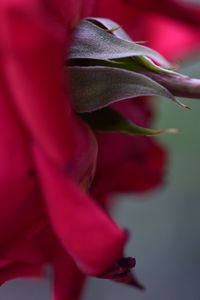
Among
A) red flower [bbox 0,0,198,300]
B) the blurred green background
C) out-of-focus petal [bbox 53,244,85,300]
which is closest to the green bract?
red flower [bbox 0,0,198,300]

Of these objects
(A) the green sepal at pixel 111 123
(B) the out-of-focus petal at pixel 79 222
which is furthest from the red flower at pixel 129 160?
(B) the out-of-focus petal at pixel 79 222

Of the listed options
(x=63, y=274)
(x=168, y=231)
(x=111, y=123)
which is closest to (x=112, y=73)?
(x=111, y=123)

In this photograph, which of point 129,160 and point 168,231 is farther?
point 168,231

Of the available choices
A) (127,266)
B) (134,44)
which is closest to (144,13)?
(134,44)

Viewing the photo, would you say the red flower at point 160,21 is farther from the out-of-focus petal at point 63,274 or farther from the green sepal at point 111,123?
the out-of-focus petal at point 63,274

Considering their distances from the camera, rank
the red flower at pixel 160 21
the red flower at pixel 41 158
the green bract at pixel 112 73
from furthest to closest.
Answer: the red flower at pixel 160 21 → the green bract at pixel 112 73 → the red flower at pixel 41 158

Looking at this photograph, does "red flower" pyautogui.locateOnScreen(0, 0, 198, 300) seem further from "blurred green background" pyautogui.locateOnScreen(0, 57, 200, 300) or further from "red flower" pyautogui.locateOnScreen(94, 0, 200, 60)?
"blurred green background" pyautogui.locateOnScreen(0, 57, 200, 300)

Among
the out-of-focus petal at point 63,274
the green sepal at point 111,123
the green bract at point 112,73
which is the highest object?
the green bract at point 112,73

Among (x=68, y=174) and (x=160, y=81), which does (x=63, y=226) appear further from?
(x=160, y=81)

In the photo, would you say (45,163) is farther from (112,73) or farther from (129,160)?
(129,160)
